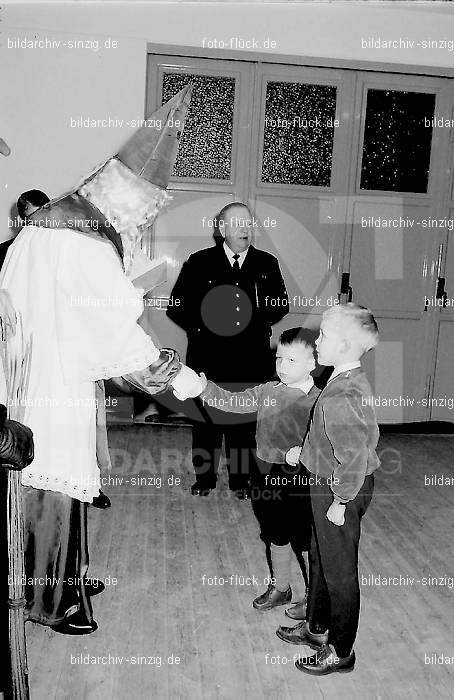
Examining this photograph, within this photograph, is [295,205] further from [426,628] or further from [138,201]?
[426,628]

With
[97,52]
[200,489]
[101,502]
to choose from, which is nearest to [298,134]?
[97,52]

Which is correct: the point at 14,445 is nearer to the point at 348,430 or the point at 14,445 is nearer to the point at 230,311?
the point at 348,430

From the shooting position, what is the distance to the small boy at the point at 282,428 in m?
2.27

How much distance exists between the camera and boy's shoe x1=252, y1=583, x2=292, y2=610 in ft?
8.23

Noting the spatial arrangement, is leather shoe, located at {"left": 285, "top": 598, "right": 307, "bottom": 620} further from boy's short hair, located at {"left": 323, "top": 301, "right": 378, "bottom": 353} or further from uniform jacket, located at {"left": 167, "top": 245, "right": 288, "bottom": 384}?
uniform jacket, located at {"left": 167, "top": 245, "right": 288, "bottom": 384}

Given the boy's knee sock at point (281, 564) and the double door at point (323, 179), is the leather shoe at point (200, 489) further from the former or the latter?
the double door at point (323, 179)

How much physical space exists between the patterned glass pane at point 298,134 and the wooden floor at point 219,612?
2.53m

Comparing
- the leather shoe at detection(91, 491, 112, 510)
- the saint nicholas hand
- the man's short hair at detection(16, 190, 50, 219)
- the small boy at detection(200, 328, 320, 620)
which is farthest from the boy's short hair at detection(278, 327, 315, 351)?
the man's short hair at detection(16, 190, 50, 219)

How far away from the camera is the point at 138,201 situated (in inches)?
86.4

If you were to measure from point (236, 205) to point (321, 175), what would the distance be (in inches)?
73.4

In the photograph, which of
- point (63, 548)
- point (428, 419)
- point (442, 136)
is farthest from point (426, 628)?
point (442, 136)

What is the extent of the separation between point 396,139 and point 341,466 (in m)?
3.95

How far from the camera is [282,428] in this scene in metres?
2.35

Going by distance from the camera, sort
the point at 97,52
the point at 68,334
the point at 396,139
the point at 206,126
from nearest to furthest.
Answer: the point at 68,334
the point at 97,52
the point at 206,126
the point at 396,139
